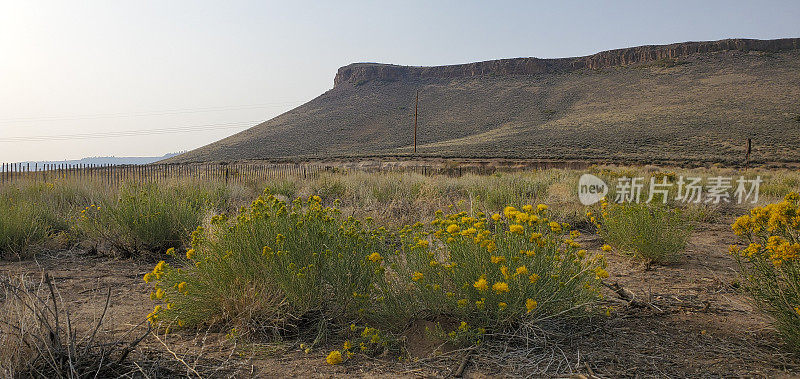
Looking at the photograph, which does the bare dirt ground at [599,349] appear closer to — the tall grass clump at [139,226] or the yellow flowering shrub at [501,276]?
the yellow flowering shrub at [501,276]

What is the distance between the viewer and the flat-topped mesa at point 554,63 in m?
74.1

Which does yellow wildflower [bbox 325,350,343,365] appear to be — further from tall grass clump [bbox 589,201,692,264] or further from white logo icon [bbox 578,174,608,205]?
white logo icon [bbox 578,174,608,205]

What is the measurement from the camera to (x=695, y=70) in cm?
7075

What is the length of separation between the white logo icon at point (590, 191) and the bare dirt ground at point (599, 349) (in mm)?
5981

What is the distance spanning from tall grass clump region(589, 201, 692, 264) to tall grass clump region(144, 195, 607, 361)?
85.9 inches

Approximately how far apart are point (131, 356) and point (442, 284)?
1.83 m

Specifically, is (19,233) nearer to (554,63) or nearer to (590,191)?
(590,191)

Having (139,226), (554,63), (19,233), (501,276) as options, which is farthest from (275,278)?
(554,63)

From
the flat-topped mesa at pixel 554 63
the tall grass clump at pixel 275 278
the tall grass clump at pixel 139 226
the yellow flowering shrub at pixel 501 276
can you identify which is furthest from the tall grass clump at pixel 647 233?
the flat-topped mesa at pixel 554 63

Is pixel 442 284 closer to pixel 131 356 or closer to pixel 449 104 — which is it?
pixel 131 356

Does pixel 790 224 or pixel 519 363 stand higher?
pixel 790 224

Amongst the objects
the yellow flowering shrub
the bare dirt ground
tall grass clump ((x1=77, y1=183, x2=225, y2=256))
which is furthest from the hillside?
the yellow flowering shrub

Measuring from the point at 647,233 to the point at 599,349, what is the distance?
261 cm

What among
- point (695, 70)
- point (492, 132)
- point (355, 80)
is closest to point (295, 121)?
point (355, 80)
